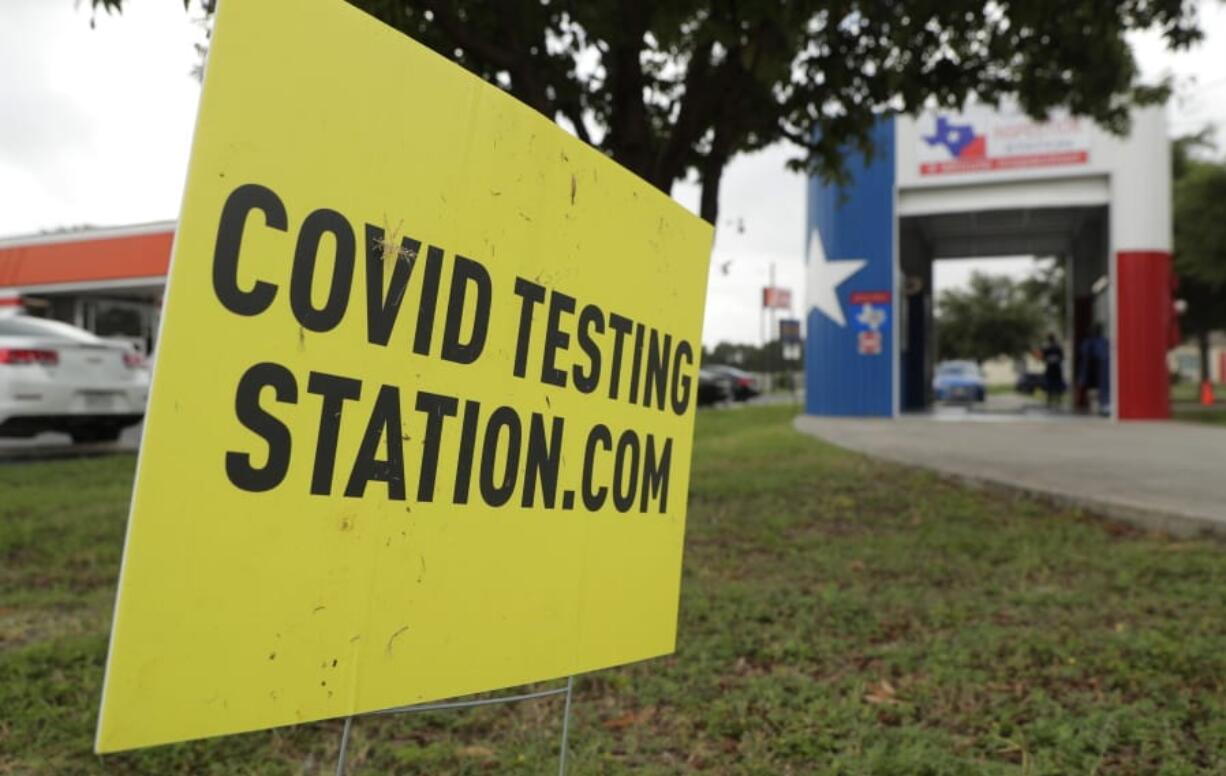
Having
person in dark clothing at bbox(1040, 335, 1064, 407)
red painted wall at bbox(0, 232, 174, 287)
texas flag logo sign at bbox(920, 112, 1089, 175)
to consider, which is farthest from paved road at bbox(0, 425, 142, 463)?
person in dark clothing at bbox(1040, 335, 1064, 407)

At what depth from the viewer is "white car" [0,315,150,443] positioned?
717cm

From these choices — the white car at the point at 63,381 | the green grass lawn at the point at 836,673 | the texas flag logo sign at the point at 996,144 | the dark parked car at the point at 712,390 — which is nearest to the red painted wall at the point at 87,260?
the white car at the point at 63,381

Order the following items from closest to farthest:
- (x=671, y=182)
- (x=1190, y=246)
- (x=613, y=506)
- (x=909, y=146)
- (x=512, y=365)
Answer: (x=512, y=365) → (x=613, y=506) → (x=671, y=182) → (x=909, y=146) → (x=1190, y=246)

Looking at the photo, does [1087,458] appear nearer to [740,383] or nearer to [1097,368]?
[1097,368]

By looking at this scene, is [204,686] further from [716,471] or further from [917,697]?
[716,471]

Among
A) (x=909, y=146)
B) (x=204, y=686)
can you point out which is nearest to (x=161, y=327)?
(x=204, y=686)

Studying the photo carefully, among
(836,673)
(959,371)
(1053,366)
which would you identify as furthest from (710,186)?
(959,371)

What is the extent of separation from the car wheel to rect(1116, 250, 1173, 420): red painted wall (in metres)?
13.5

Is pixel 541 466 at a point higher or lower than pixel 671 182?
lower

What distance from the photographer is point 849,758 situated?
2.16 meters

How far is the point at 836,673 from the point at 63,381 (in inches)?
278

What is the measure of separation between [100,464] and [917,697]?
24.2 feet

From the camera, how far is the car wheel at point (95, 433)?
817cm

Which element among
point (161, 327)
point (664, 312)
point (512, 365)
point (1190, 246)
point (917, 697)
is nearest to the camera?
point (161, 327)
